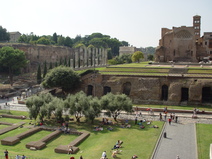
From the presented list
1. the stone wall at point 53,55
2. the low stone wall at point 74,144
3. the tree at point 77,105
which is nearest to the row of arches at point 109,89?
the tree at point 77,105

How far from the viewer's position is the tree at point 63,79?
1569 inches

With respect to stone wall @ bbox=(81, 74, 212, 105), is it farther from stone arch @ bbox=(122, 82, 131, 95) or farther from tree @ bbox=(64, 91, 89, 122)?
tree @ bbox=(64, 91, 89, 122)

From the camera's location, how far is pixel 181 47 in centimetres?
5731

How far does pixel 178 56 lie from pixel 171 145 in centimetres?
4087

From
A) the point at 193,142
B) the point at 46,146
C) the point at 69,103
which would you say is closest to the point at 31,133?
the point at 46,146

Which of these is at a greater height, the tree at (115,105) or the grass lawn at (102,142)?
the tree at (115,105)

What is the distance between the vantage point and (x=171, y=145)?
20.3 metres

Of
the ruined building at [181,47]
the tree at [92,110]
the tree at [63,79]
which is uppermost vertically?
the ruined building at [181,47]

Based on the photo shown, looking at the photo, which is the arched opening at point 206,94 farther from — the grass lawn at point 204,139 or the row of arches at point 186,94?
the grass lawn at point 204,139

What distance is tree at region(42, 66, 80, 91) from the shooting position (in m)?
39.8

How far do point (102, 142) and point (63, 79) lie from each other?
66.9 ft

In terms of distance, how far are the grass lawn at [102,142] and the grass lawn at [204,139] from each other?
3762mm

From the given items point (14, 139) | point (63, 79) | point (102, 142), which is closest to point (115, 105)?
point (102, 142)

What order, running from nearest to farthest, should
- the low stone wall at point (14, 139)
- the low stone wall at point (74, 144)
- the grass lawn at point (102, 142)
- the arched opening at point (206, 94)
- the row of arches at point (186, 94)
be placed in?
the grass lawn at point (102, 142) → the low stone wall at point (74, 144) → the low stone wall at point (14, 139) → the arched opening at point (206, 94) → the row of arches at point (186, 94)
